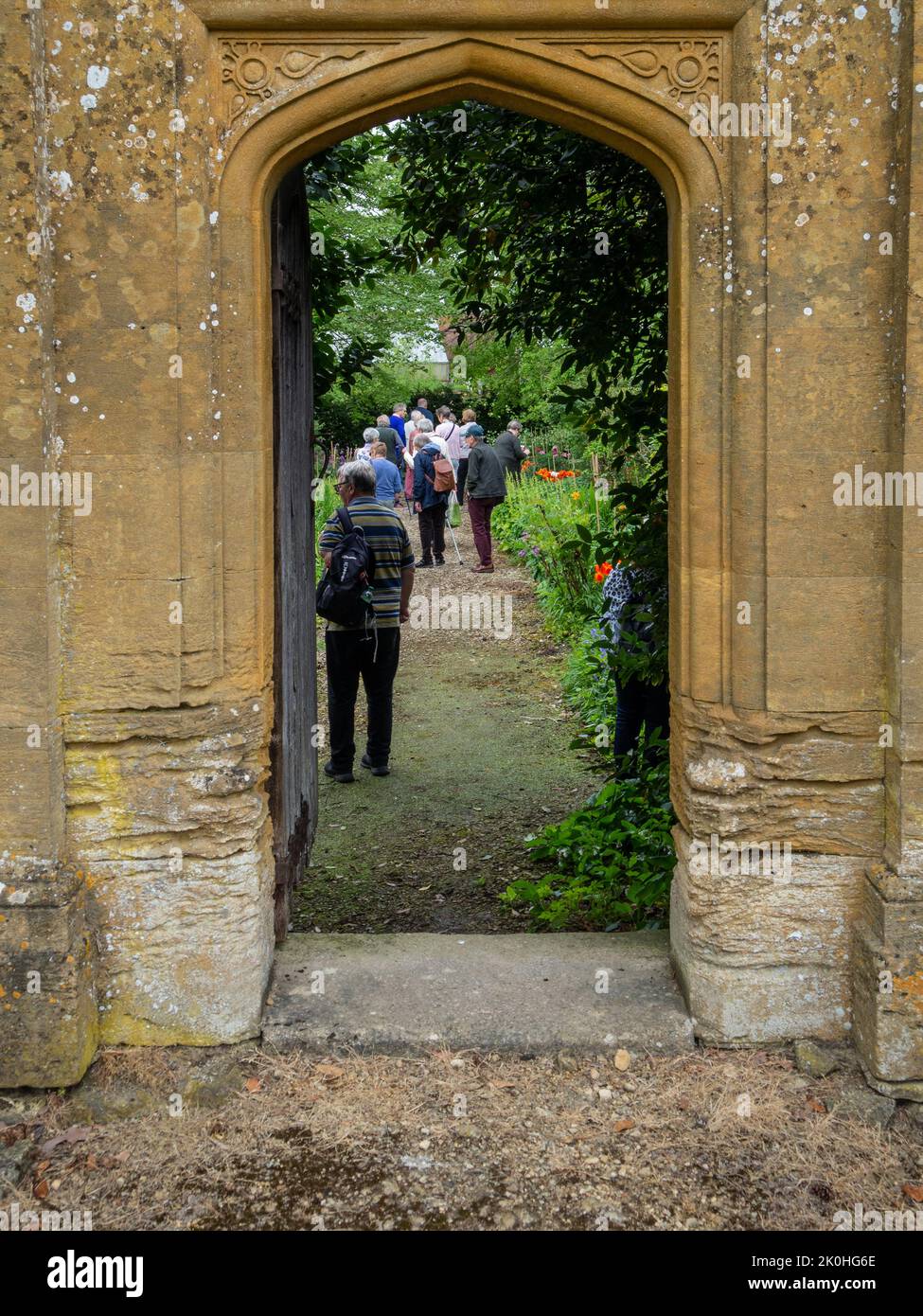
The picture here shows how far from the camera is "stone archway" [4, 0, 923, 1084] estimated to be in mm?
3619

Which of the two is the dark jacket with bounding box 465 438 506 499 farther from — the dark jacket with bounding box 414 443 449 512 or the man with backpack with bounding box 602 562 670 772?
the man with backpack with bounding box 602 562 670 772

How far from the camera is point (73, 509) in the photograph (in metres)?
3.72

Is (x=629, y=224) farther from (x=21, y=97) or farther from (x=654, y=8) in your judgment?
(x=21, y=97)

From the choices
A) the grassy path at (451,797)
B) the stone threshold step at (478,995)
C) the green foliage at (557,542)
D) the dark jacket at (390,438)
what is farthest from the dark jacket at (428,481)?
the stone threshold step at (478,995)

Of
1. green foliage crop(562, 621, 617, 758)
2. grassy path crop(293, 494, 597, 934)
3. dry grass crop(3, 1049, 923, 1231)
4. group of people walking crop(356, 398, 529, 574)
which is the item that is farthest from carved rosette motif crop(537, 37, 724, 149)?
group of people walking crop(356, 398, 529, 574)

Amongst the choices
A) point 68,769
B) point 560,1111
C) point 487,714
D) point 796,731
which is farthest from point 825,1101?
point 487,714

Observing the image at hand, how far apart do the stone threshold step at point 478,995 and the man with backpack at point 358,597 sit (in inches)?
121

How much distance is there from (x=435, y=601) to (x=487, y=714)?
13.9 ft

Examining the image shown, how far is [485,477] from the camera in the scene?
14.7m

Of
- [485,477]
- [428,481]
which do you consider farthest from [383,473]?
A: [485,477]

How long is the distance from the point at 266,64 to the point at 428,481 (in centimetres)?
1124

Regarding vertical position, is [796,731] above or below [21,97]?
below

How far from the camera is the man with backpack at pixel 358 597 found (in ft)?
23.7

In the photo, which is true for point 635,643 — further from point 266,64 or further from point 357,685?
point 266,64
